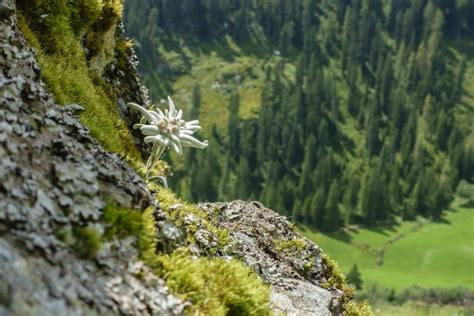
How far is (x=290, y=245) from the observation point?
45.8 ft

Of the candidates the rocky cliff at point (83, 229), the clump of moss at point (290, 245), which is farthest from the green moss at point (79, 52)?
the clump of moss at point (290, 245)

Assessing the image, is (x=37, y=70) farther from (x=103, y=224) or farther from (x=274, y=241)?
(x=274, y=241)

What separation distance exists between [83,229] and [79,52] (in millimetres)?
5908

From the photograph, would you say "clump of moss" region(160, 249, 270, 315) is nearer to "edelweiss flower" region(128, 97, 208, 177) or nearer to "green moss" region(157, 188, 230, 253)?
"green moss" region(157, 188, 230, 253)

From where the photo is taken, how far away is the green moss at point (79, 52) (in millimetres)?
10508

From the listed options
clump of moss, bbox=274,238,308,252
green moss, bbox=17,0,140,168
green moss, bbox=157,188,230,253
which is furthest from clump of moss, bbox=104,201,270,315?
clump of moss, bbox=274,238,308,252

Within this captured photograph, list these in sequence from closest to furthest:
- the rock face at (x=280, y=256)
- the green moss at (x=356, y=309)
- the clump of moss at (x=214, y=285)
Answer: the clump of moss at (x=214, y=285) → the rock face at (x=280, y=256) → the green moss at (x=356, y=309)

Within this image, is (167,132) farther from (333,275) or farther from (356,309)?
(356,309)

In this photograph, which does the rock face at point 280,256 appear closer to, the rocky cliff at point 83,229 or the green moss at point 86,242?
the rocky cliff at point 83,229

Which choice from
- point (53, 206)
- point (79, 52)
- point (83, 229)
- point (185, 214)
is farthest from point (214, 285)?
point (79, 52)

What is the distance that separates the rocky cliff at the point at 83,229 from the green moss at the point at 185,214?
28 millimetres

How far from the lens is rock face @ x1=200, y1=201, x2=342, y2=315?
11.6 meters

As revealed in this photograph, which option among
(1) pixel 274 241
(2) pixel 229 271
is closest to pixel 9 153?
(2) pixel 229 271

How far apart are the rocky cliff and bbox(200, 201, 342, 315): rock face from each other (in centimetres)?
9
